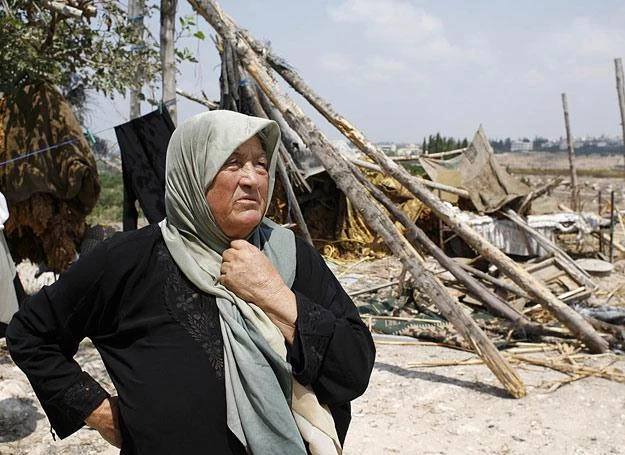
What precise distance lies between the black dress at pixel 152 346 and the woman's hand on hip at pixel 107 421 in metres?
0.02

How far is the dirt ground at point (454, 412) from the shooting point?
3564 millimetres

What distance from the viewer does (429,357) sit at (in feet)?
17.1

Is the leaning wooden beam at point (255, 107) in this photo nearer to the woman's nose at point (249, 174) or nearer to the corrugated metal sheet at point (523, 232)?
the corrugated metal sheet at point (523, 232)

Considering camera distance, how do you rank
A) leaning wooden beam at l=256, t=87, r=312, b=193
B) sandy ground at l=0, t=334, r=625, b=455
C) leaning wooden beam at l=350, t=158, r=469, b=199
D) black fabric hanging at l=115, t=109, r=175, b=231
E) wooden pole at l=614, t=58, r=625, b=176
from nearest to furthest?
1. sandy ground at l=0, t=334, r=625, b=455
2. black fabric hanging at l=115, t=109, r=175, b=231
3. leaning wooden beam at l=256, t=87, r=312, b=193
4. leaning wooden beam at l=350, t=158, r=469, b=199
5. wooden pole at l=614, t=58, r=625, b=176

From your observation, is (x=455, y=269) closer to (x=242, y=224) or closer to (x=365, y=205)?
(x=365, y=205)

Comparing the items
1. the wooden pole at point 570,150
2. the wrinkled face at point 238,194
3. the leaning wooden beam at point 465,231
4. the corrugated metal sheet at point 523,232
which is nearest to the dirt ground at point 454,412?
the leaning wooden beam at point 465,231

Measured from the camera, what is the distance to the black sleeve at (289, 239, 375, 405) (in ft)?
4.74

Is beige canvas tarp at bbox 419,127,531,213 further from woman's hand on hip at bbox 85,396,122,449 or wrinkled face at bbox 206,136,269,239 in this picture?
woman's hand on hip at bbox 85,396,122,449

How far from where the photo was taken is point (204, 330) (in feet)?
4.91

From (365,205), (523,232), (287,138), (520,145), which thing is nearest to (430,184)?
(287,138)

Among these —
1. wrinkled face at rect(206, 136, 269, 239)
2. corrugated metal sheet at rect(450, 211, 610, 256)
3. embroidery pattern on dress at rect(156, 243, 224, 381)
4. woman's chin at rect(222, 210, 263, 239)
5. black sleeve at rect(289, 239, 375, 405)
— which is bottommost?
corrugated metal sheet at rect(450, 211, 610, 256)

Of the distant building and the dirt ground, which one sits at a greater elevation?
the distant building

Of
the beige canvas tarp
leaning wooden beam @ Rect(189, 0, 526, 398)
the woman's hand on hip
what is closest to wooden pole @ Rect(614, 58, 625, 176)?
the beige canvas tarp

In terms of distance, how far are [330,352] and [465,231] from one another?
3961 millimetres
